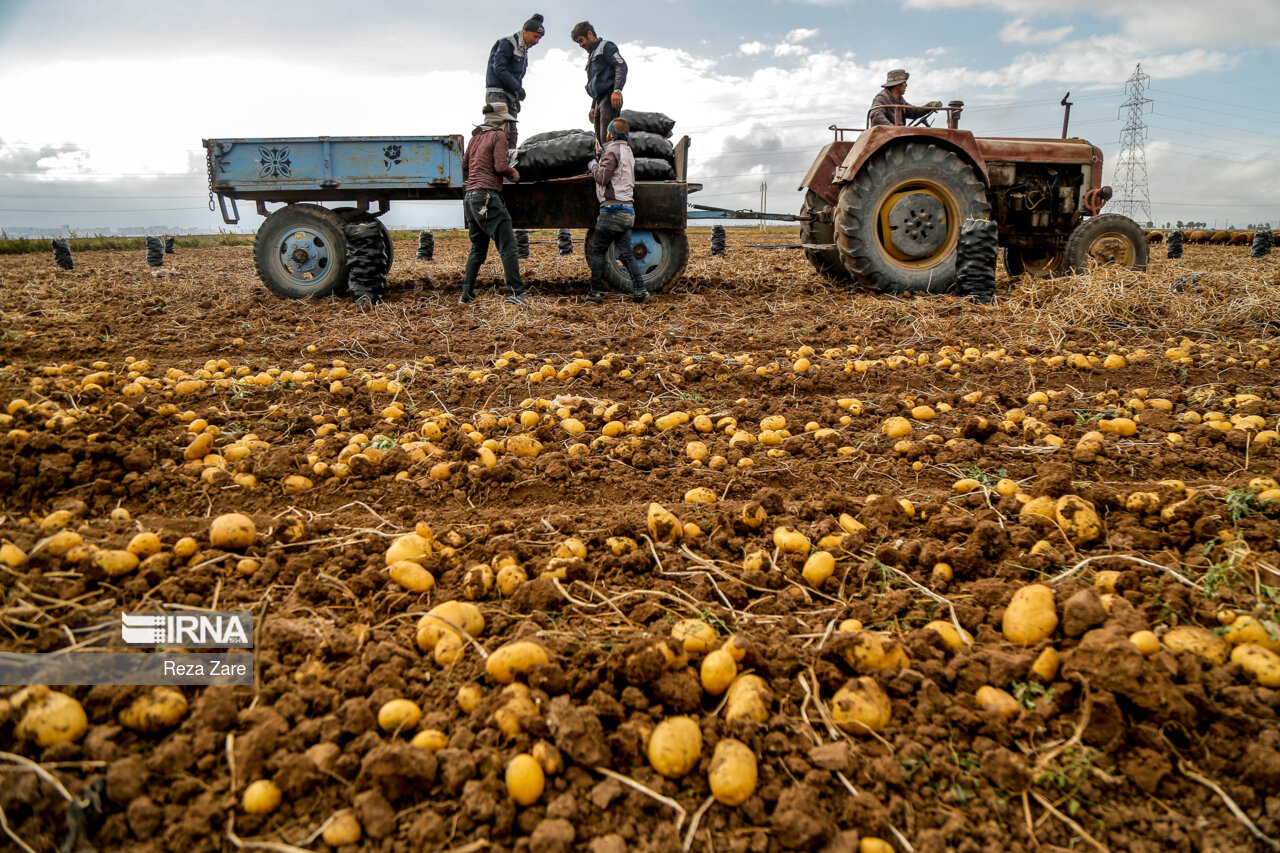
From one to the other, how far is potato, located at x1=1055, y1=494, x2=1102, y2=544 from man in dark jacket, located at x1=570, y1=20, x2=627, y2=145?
6008 millimetres

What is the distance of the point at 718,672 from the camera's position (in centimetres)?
130

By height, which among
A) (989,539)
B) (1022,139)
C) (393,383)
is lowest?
(989,539)

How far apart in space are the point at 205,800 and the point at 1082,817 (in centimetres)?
142

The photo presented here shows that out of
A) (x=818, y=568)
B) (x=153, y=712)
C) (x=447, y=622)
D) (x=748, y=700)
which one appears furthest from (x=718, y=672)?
(x=153, y=712)

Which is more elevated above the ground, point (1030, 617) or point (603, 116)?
point (603, 116)

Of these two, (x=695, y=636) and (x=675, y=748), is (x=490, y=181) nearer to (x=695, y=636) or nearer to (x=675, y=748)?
(x=695, y=636)

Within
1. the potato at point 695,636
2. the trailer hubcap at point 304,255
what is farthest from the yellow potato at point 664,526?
the trailer hubcap at point 304,255

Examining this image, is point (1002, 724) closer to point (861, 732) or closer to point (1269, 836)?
point (861, 732)

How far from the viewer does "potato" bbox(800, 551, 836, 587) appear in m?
1.65

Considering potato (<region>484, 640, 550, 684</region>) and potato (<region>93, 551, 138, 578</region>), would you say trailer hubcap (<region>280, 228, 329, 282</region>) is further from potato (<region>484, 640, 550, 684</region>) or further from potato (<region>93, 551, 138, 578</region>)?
potato (<region>484, 640, 550, 684</region>)

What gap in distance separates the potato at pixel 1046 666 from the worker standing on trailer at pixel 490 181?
5544 mm

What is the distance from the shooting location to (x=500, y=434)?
111 inches

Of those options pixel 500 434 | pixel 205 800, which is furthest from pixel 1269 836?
pixel 500 434

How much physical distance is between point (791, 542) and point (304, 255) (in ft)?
21.6
